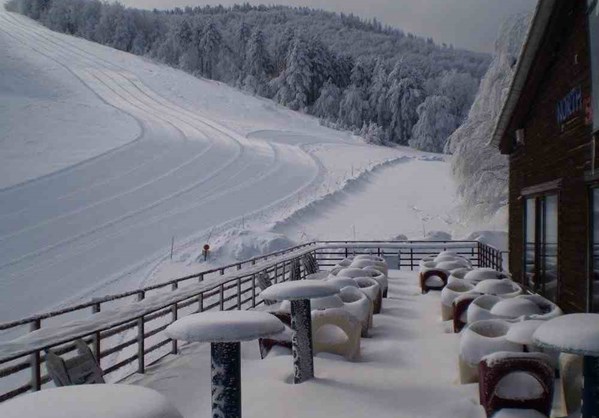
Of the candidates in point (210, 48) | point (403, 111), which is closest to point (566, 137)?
point (403, 111)

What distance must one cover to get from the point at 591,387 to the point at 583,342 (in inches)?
22.7

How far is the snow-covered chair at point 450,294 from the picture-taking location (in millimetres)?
10781

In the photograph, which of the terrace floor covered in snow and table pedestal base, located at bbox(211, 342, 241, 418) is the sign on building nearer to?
the terrace floor covered in snow

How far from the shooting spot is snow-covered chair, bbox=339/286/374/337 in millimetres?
9461

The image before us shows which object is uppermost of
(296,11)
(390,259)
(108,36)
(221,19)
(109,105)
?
(296,11)

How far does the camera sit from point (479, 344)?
6531mm

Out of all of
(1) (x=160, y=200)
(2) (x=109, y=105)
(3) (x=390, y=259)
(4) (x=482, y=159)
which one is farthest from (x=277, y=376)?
(2) (x=109, y=105)

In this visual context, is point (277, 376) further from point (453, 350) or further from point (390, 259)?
point (390, 259)

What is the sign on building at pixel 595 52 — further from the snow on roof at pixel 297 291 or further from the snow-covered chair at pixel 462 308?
the snow-covered chair at pixel 462 308

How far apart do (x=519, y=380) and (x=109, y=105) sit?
5722cm

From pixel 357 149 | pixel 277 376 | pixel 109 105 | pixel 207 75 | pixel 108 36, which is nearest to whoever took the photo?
pixel 277 376

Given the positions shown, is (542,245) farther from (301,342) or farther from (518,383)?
(301,342)

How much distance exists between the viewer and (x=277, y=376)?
23.9 feet

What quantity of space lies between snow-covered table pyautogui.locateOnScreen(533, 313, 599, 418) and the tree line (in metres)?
76.4
